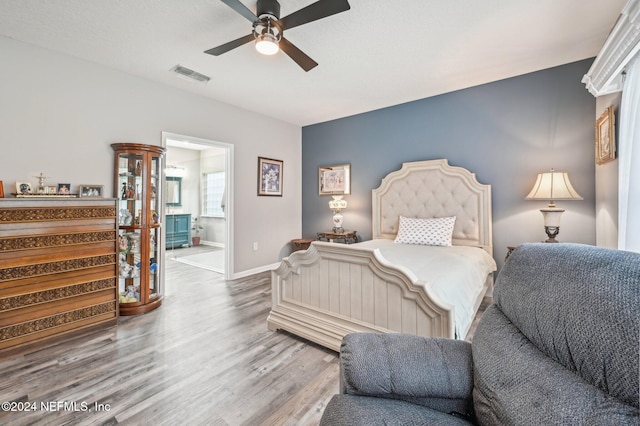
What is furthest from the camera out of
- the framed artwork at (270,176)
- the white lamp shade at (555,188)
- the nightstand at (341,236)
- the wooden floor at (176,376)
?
the framed artwork at (270,176)

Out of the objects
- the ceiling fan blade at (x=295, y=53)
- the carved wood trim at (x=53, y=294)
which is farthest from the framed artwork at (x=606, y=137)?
the carved wood trim at (x=53, y=294)

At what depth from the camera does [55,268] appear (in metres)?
2.26

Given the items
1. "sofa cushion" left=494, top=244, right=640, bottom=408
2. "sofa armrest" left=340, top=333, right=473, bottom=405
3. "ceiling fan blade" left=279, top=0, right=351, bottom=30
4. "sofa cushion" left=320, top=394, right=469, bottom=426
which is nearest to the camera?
"sofa cushion" left=494, top=244, right=640, bottom=408

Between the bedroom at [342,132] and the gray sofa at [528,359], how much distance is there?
2.50 meters

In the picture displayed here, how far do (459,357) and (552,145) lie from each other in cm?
310

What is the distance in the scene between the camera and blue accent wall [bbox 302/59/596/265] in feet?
9.26

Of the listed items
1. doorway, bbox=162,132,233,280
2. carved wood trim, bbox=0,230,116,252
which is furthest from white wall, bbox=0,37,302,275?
doorway, bbox=162,132,233,280

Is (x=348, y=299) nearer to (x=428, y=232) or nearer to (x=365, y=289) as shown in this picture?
(x=365, y=289)

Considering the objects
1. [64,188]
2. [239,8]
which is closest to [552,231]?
[239,8]

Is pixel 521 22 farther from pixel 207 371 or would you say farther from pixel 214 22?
pixel 207 371

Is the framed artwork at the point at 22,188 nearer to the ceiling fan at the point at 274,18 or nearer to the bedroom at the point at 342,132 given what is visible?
the bedroom at the point at 342,132

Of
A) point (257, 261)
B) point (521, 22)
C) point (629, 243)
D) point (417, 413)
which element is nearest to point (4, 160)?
point (257, 261)

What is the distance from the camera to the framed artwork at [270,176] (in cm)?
447

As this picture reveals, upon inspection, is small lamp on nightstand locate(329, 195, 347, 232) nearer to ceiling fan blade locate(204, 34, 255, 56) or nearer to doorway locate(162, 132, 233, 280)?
ceiling fan blade locate(204, 34, 255, 56)
